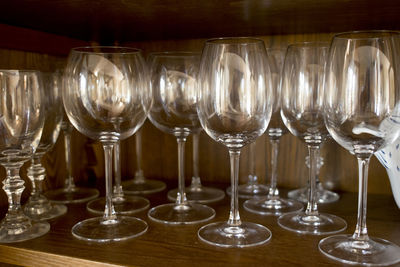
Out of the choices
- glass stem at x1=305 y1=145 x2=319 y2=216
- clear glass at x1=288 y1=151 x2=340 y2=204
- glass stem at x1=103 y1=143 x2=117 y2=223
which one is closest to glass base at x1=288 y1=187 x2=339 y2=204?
clear glass at x1=288 y1=151 x2=340 y2=204

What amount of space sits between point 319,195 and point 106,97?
417 mm

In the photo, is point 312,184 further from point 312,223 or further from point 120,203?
point 120,203

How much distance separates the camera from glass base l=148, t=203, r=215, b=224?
656 millimetres

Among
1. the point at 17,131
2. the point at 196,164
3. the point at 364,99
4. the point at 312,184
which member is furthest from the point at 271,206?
the point at 17,131

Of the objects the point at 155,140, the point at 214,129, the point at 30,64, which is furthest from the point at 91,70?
the point at 155,140

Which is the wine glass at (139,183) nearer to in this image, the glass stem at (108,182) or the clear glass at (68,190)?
the clear glass at (68,190)

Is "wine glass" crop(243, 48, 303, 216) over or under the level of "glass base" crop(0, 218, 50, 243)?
over

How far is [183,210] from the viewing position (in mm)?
702

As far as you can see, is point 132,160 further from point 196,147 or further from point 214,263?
point 214,263

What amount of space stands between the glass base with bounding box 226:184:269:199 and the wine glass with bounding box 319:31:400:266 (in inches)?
12.1

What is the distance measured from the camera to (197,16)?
0.69 meters

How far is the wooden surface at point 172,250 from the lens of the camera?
1.67ft

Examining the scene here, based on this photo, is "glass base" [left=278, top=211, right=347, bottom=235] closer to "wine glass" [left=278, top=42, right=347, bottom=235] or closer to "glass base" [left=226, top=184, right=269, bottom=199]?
"wine glass" [left=278, top=42, right=347, bottom=235]

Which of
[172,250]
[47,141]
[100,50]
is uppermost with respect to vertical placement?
[100,50]
